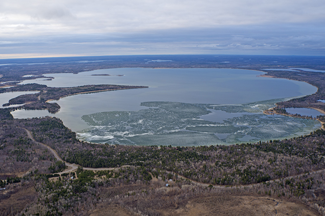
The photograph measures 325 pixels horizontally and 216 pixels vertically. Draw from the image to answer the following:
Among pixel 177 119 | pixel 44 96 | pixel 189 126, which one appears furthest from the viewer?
pixel 44 96

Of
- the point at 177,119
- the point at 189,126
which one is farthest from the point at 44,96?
the point at 189,126

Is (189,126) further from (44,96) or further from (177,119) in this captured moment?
(44,96)

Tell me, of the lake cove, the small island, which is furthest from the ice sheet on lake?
the small island

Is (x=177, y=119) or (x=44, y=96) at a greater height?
(x=44, y=96)

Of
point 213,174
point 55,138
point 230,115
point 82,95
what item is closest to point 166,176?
point 213,174

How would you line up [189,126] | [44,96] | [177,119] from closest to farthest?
1. [189,126]
2. [177,119]
3. [44,96]

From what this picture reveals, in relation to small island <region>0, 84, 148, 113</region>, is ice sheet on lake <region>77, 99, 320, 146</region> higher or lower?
lower

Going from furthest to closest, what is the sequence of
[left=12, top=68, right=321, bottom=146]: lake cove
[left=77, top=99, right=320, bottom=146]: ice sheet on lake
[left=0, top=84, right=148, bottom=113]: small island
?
[left=0, top=84, right=148, bottom=113]: small island, [left=12, top=68, right=321, bottom=146]: lake cove, [left=77, top=99, right=320, bottom=146]: ice sheet on lake

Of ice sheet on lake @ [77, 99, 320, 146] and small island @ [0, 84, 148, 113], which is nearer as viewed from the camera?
ice sheet on lake @ [77, 99, 320, 146]

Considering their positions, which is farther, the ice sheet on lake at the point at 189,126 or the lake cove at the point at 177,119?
the lake cove at the point at 177,119

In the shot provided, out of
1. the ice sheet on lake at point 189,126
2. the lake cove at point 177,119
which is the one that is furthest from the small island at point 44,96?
the ice sheet on lake at point 189,126

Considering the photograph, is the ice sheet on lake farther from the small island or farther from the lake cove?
the small island

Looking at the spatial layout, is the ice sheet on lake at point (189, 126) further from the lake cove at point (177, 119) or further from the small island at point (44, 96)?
the small island at point (44, 96)
